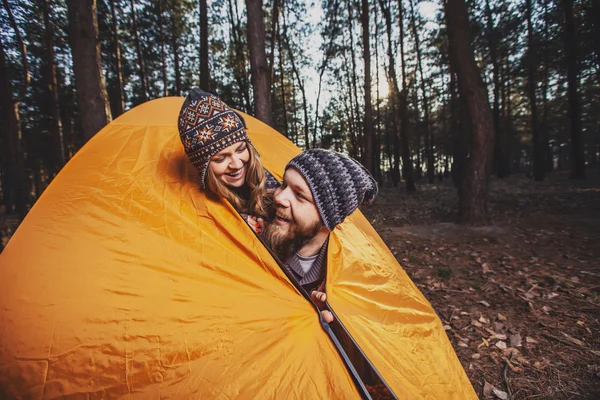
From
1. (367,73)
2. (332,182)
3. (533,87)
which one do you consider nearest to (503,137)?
(533,87)

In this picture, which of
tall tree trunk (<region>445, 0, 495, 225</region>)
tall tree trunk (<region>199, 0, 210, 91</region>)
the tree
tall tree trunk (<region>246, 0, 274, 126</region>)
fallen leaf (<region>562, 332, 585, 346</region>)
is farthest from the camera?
the tree

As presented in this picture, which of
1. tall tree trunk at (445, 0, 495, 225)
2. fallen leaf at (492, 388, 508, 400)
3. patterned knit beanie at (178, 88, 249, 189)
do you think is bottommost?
fallen leaf at (492, 388, 508, 400)

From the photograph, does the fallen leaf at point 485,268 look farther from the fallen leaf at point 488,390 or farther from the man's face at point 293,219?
the man's face at point 293,219

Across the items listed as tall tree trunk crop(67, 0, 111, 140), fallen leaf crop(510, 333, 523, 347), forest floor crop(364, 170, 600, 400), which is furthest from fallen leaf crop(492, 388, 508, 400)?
tall tree trunk crop(67, 0, 111, 140)

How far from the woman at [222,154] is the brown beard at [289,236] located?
23 centimetres

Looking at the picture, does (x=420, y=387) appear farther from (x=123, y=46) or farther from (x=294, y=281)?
(x=123, y=46)

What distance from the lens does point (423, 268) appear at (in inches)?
180

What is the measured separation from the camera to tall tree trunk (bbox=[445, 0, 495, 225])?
601 centimetres

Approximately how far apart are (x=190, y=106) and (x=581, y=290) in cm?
502

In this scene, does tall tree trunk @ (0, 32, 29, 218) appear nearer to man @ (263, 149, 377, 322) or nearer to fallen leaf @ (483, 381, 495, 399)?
man @ (263, 149, 377, 322)

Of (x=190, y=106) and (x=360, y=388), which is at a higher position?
(x=190, y=106)

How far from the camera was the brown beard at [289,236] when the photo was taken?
6.22ft

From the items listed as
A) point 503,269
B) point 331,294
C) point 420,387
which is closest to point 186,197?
point 331,294

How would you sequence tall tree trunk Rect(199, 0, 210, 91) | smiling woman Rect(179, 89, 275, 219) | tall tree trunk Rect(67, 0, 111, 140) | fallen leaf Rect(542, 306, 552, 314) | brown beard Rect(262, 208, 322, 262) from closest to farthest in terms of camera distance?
1. brown beard Rect(262, 208, 322, 262)
2. smiling woman Rect(179, 89, 275, 219)
3. fallen leaf Rect(542, 306, 552, 314)
4. tall tree trunk Rect(67, 0, 111, 140)
5. tall tree trunk Rect(199, 0, 210, 91)
